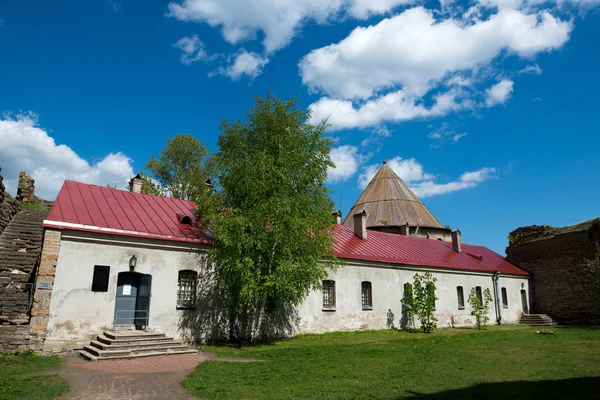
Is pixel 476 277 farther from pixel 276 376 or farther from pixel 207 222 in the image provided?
pixel 276 376

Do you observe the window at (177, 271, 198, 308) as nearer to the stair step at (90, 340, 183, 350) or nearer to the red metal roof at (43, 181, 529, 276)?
the red metal roof at (43, 181, 529, 276)

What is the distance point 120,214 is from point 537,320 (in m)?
26.6

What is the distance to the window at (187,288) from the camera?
15.2 m

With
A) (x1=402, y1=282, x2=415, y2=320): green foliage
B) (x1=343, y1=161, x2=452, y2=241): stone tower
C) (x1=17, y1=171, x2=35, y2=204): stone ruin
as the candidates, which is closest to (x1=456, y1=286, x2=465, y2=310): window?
(x1=402, y1=282, x2=415, y2=320): green foliage

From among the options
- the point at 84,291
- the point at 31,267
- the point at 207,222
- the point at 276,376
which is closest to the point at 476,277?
the point at 207,222

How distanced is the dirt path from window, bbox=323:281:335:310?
312 inches

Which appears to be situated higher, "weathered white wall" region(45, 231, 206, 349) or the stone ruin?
A: the stone ruin

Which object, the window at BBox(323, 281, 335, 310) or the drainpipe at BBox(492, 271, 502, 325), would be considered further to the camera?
the drainpipe at BBox(492, 271, 502, 325)

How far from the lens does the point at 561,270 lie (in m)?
27.9

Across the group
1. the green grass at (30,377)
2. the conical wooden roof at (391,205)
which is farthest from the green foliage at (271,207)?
the conical wooden roof at (391,205)

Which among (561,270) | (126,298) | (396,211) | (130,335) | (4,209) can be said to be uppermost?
(396,211)

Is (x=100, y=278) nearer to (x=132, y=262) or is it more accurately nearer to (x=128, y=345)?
(x=132, y=262)

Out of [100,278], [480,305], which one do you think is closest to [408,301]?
[480,305]

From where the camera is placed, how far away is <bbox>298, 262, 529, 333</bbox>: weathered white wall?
1872 cm
